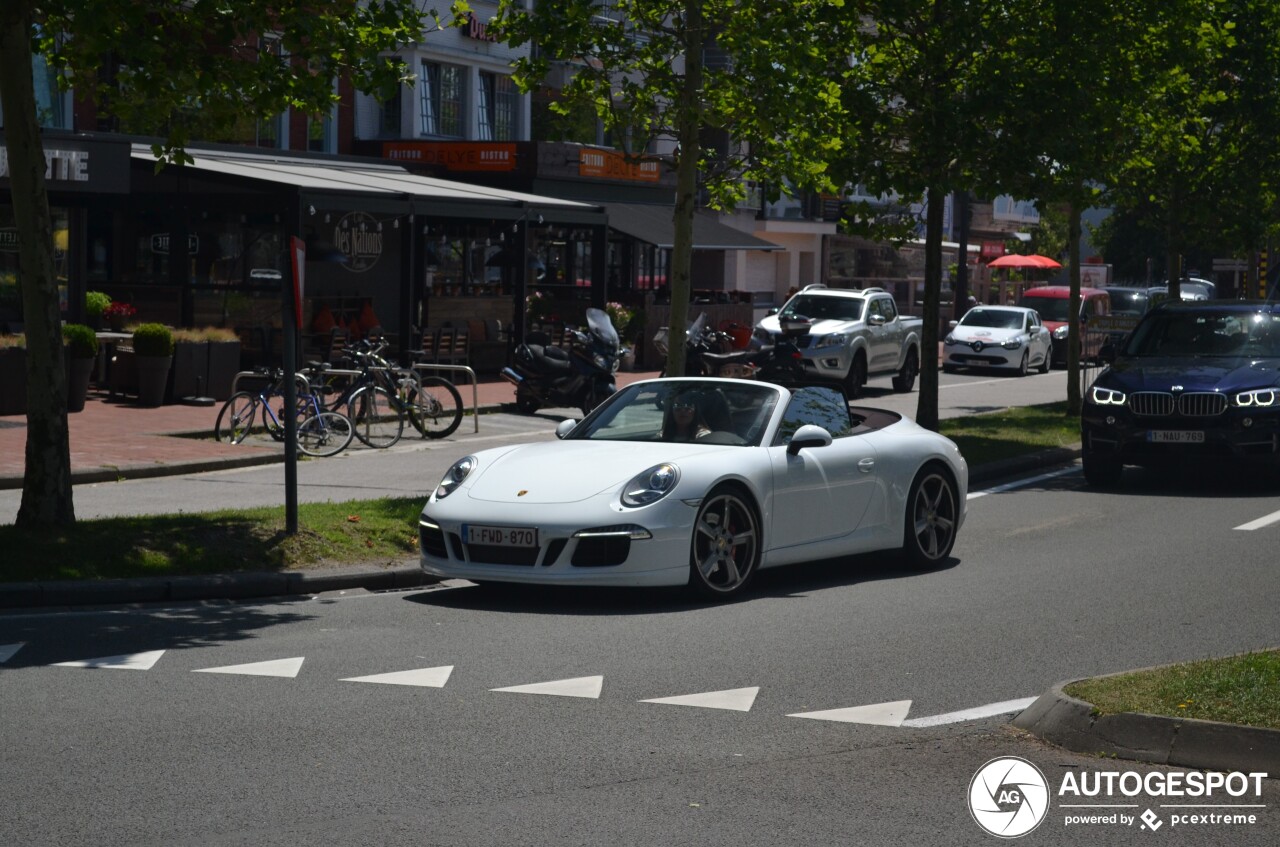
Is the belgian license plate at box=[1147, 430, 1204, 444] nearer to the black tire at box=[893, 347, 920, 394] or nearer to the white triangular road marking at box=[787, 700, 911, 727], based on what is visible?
the white triangular road marking at box=[787, 700, 911, 727]

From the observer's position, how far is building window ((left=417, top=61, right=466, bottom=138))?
122 ft

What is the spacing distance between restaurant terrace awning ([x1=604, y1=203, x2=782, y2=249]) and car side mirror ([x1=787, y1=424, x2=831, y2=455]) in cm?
2379

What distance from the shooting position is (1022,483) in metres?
17.5

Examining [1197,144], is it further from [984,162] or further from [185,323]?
[185,323]

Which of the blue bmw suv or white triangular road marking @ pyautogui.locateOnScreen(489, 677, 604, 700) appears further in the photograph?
the blue bmw suv

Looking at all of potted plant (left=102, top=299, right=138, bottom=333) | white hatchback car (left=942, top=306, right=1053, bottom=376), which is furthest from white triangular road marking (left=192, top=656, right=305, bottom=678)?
white hatchback car (left=942, top=306, right=1053, bottom=376)

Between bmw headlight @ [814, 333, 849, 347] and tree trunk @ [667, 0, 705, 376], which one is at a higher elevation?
tree trunk @ [667, 0, 705, 376]

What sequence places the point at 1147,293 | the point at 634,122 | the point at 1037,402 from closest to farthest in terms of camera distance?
the point at 634,122, the point at 1037,402, the point at 1147,293

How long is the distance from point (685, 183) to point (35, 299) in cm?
725

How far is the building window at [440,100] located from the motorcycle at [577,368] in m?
14.7

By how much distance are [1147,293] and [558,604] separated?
36.3 m

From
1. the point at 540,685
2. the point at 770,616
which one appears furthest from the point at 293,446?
the point at 540,685

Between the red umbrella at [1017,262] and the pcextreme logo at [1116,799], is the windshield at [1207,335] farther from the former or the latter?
the red umbrella at [1017,262]

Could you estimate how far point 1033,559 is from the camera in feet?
40.1
